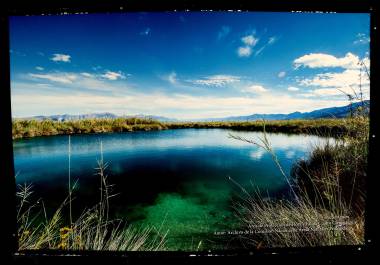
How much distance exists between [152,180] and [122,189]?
0.22 m

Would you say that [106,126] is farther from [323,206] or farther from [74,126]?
[323,206]

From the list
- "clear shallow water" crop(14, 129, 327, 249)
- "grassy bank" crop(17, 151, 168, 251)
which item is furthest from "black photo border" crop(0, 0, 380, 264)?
"clear shallow water" crop(14, 129, 327, 249)

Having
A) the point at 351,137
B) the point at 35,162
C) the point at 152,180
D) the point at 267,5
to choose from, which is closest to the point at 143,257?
the point at 152,180

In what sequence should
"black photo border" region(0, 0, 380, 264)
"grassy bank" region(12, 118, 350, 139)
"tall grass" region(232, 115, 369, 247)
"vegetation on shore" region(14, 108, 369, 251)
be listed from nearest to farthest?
"black photo border" region(0, 0, 380, 264) → "tall grass" region(232, 115, 369, 247) → "vegetation on shore" region(14, 108, 369, 251) → "grassy bank" region(12, 118, 350, 139)

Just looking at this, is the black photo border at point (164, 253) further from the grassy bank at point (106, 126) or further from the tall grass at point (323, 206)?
the grassy bank at point (106, 126)

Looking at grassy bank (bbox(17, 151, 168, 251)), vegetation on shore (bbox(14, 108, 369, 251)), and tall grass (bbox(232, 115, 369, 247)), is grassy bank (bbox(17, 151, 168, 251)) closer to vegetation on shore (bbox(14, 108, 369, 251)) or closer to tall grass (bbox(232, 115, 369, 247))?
vegetation on shore (bbox(14, 108, 369, 251))

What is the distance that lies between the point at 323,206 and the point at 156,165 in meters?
1.32

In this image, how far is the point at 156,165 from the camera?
187 centimetres

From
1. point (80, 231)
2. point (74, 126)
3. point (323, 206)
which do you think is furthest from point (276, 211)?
point (74, 126)

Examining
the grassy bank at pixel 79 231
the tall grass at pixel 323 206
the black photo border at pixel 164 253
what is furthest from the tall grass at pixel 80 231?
the tall grass at pixel 323 206

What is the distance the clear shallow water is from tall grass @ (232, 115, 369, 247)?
0.17 metres

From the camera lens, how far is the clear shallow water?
1.62 m

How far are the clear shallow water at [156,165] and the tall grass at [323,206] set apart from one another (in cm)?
17

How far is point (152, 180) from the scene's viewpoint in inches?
78.5
